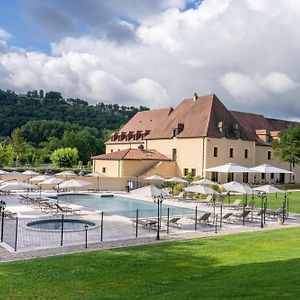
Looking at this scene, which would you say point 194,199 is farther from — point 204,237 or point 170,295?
point 170,295

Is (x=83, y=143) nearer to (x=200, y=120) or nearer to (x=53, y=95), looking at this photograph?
(x=200, y=120)

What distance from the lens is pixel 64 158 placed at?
232 feet

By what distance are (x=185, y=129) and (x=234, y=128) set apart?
5.66 meters

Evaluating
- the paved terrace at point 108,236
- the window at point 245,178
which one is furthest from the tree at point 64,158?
the paved terrace at point 108,236

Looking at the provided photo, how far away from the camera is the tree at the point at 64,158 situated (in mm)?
70188

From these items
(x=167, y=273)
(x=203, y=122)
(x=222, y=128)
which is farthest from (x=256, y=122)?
(x=167, y=273)

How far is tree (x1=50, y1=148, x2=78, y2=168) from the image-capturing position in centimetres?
7019

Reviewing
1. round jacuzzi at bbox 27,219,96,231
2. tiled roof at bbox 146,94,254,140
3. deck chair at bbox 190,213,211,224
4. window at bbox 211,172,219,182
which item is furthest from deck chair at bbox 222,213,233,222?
tiled roof at bbox 146,94,254,140

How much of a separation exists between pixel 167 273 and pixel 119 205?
64.5 feet

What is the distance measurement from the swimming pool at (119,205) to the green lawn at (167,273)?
990 centimetres

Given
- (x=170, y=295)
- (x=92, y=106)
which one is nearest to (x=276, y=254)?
(x=170, y=295)

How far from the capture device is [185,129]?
155ft

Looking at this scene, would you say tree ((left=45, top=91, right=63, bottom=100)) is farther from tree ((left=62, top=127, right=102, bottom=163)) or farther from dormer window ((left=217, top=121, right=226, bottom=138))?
dormer window ((left=217, top=121, right=226, bottom=138))

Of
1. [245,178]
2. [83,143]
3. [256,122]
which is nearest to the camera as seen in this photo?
[245,178]
